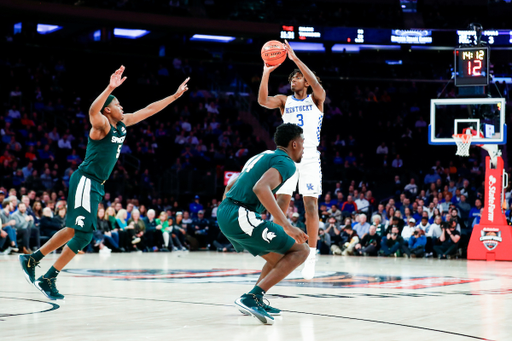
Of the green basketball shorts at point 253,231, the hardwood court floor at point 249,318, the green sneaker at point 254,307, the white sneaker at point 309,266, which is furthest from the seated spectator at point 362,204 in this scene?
the green sneaker at point 254,307

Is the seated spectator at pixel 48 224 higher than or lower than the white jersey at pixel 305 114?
lower

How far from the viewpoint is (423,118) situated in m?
26.5

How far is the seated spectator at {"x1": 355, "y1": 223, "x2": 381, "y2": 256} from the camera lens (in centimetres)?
1591

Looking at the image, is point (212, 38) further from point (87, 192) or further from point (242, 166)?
point (87, 192)

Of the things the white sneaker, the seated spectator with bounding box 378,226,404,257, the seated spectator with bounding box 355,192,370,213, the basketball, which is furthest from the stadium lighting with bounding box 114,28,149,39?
the white sneaker

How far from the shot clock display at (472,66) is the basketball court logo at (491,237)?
3.26 metres

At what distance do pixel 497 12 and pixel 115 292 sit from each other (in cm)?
Answer: 2658

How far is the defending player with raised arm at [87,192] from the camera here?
5.89m

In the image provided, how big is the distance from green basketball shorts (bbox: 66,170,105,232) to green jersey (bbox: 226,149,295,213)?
1.67m

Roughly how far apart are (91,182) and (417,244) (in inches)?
439

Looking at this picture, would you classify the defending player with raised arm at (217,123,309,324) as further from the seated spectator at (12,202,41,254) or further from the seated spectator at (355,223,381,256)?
the seated spectator at (355,223,381,256)

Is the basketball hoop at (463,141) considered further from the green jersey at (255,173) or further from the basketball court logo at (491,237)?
the green jersey at (255,173)

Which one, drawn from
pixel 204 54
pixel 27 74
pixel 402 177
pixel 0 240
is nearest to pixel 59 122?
pixel 27 74

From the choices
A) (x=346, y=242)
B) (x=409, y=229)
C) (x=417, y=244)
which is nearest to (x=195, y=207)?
(x=346, y=242)
